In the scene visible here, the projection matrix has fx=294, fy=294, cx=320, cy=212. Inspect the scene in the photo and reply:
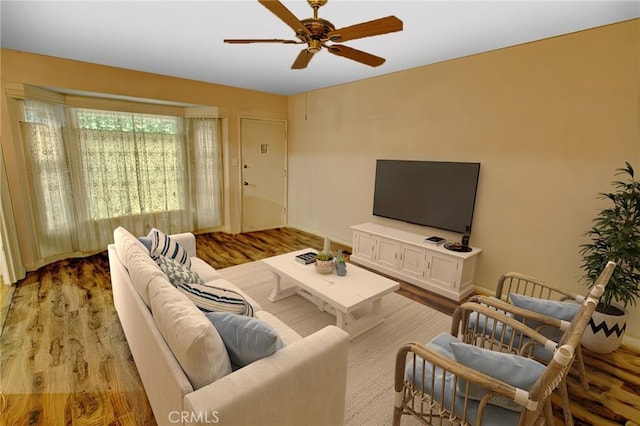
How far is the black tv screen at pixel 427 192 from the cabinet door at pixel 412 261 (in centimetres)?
45

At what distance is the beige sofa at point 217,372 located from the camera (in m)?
1.07

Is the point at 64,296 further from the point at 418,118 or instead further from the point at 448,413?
the point at 418,118

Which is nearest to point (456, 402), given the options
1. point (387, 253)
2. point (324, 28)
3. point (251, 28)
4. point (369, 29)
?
point (369, 29)

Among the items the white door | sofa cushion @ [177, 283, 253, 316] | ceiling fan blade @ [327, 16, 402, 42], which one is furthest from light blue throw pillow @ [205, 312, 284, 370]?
the white door

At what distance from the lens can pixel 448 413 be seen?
132 cm

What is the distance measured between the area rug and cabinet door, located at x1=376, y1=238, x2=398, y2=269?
58 centimetres

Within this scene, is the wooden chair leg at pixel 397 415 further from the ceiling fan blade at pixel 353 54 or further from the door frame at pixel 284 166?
Answer: the door frame at pixel 284 166

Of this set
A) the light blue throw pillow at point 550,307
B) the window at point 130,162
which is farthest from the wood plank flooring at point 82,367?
the window at point 130,162

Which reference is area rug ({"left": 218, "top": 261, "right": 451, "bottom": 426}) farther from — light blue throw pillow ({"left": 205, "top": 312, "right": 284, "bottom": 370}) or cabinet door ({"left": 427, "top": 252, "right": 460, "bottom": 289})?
light blue throw pillow ({"left": 205, "top": 312, "right": 284, "bottom": 370})

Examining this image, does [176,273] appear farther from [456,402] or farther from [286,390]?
[456,402]

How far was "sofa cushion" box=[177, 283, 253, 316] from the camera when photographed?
5.00ft

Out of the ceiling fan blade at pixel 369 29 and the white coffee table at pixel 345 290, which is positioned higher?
the ceiling fan blade at pixel 369 29

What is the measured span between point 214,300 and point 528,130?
3238 millimetres

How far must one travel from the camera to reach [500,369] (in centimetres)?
121
